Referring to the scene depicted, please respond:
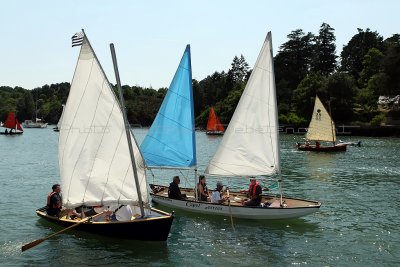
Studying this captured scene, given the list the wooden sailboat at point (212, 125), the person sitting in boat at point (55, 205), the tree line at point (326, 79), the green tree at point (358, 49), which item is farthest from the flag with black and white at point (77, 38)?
the green tree at point (358, 49)

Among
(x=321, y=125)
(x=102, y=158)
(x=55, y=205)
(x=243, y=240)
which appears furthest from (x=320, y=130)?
(x=102, y=158)

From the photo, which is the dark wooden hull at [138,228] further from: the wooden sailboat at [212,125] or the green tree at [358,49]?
the green tree at [358,49]

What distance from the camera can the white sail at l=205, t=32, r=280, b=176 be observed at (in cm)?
2492

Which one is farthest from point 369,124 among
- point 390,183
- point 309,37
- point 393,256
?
point 393,256

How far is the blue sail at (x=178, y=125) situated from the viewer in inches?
1025

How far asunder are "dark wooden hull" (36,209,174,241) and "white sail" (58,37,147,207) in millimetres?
890

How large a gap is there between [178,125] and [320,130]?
176 feet

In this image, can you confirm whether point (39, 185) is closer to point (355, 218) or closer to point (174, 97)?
point (174, 97)

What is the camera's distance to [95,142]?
1997cm

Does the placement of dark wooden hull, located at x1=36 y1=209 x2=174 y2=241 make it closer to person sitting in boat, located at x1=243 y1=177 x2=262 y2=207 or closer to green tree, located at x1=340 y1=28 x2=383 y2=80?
person sitting in boat, located at x1=243 y1=177 x2=262 y2=207

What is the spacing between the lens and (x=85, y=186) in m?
20.4

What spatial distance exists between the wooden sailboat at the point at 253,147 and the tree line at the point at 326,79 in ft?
302

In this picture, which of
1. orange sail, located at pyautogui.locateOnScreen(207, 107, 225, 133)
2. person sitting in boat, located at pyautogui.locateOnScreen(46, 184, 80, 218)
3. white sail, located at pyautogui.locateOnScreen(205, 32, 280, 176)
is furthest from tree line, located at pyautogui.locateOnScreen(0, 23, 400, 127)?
person sitting in boat, located at pyautogui.locateOnScreen(46, 184, 80, 218)

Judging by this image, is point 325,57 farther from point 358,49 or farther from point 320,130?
point 320,130
